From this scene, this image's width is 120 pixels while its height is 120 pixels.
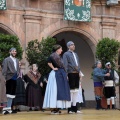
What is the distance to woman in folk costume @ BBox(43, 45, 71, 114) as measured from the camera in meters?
10.6

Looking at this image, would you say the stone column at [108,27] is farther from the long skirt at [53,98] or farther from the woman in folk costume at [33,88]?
the long skirt at [53,98]

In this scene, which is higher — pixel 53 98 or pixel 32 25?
pixel 32 25

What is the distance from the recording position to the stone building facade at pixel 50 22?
16.7 meters

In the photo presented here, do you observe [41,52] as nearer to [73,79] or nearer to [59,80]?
[73,79]

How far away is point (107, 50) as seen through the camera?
16812mm

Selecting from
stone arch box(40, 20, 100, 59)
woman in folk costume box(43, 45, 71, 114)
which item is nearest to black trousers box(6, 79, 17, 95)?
woman in folk costume box(43, 45, 71, 114)

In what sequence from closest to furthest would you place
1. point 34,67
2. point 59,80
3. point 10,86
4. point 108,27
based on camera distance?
point 59,80
point 10,86
point 34,67
point 108,27

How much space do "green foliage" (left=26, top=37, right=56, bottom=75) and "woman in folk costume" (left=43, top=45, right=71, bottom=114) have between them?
14.5 feet

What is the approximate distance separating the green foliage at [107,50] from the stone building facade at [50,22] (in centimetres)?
156

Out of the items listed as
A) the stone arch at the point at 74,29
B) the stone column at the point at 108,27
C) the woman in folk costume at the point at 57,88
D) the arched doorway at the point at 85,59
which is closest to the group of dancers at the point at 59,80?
the woman in folk costume at the point at 57,88

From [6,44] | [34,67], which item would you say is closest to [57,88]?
[34,67]

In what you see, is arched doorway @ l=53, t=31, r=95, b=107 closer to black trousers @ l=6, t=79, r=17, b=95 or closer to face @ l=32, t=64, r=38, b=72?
face @ l=32, t=64, r=38, b=72

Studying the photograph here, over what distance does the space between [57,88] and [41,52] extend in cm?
492

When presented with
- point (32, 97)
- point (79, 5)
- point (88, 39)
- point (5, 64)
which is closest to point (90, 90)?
point (88, 39)
